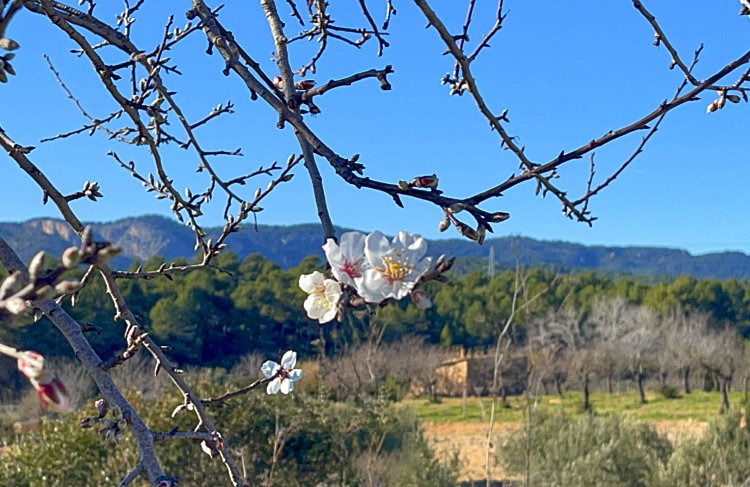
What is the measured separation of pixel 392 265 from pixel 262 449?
6.28 metres

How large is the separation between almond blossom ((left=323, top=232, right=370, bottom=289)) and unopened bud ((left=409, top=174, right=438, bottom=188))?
9 centimetres

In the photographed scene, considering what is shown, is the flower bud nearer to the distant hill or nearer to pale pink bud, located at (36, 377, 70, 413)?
pale pink bud, located at (36, 377, 70, 413)

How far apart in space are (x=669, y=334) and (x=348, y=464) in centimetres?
1884

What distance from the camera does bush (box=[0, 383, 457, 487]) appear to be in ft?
18.3

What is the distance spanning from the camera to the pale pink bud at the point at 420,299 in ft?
2.39

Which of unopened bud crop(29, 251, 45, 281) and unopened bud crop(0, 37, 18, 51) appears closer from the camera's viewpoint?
unopened bud crop(29, 251, 45, 281)

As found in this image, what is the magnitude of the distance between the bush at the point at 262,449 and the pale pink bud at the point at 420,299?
429 centimetres

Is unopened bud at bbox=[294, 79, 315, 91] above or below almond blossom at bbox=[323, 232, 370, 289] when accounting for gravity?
above

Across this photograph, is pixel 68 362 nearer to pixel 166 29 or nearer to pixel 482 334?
pixel 166 29

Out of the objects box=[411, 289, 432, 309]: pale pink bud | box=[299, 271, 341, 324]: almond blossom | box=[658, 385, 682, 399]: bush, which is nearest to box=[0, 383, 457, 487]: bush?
box=[299, 271, 341, 324]: almond blossom

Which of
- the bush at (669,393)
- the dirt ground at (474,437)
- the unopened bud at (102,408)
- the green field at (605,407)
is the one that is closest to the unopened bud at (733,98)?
the unopened bud at (102,408)

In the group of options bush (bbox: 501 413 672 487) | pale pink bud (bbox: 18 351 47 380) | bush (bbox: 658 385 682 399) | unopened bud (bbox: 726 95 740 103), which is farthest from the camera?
bush (bbox: 658 385 682 399)

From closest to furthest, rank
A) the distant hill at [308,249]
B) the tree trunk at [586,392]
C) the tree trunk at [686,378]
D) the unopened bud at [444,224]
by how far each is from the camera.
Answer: the unopened bud at [444,224] → the tree trunk at [586,392] → the tree trunk at [686,378] → the distant hill at [308,249]

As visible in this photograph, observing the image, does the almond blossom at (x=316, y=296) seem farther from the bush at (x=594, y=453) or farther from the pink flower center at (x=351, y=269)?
the bush at (x=594, y=453)
